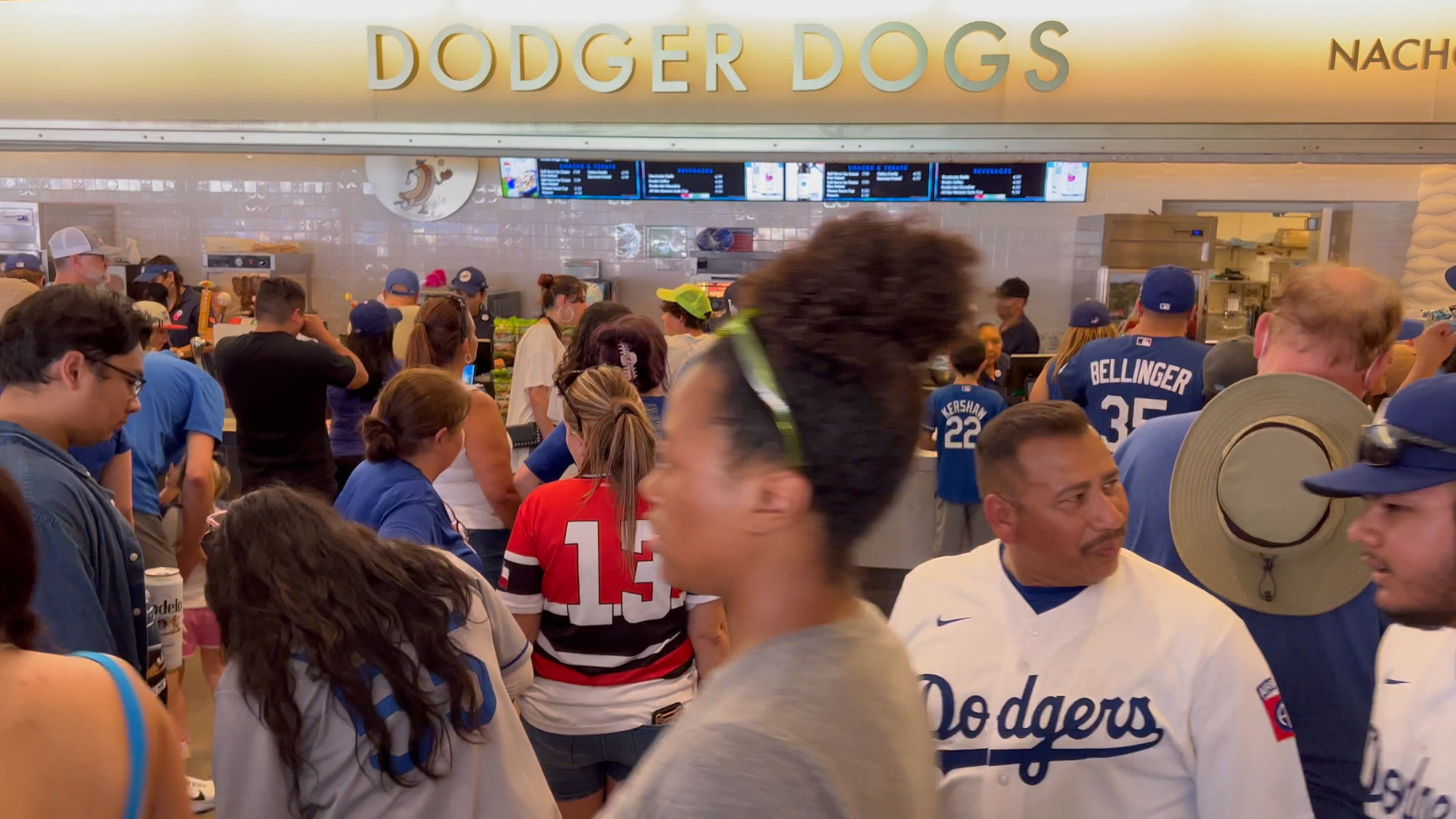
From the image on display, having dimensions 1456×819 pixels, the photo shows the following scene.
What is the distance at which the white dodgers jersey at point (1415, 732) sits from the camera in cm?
137

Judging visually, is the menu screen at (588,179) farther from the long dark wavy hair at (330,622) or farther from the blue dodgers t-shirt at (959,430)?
the long dark wavy hair at (330,622)

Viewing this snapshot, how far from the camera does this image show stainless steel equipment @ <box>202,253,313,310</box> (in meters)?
8.51

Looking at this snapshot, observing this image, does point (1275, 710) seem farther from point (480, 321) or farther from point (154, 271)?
point (154, 271)

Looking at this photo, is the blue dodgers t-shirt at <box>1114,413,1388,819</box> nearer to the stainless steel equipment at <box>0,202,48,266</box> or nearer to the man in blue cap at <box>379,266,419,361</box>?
the man in blue cap at <box>379,266,419,361</box>

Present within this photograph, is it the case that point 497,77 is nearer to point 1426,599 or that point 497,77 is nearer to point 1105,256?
point 1105,256

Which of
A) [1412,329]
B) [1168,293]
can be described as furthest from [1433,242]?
[1168,293]

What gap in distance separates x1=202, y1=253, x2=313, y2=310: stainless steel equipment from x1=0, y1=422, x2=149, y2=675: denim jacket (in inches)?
268

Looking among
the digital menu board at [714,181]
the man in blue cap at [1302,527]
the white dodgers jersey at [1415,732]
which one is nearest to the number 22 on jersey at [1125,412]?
the man in blue cap at [1302,527]

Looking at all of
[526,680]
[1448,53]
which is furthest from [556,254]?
[526,680]

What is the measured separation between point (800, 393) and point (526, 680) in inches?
57.1

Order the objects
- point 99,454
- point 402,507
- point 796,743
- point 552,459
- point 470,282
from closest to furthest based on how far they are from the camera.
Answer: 1. point 796,743
2. point 402,507
3. point 99,454
4. point 552,459
5. point 470,282

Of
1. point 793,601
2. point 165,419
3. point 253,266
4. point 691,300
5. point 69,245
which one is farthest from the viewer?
point 253,266

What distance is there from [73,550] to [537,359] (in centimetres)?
309

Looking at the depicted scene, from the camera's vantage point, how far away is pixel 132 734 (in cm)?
137
